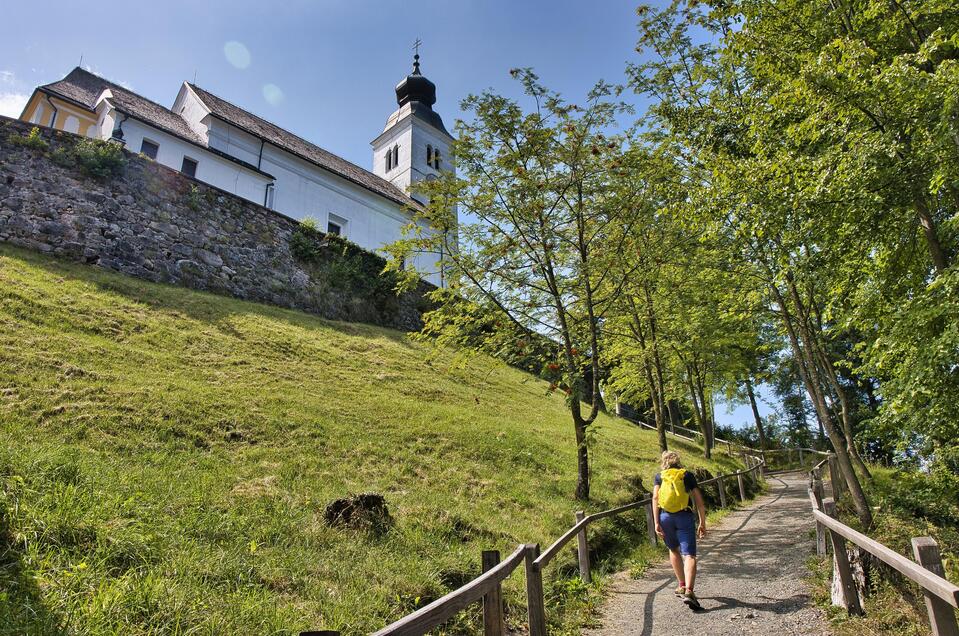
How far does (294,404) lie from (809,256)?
9677 millimetres

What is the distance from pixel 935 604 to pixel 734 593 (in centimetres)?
340

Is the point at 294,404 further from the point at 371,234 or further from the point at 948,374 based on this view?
the point at 371,234

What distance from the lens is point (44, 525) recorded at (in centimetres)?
443

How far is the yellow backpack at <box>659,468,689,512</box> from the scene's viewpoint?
19.9 ft

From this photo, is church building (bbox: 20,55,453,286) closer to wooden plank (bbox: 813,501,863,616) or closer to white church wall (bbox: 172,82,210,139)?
white church wall (bbox: 172,82,210,139)

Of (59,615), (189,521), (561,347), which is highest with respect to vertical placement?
(561,347)

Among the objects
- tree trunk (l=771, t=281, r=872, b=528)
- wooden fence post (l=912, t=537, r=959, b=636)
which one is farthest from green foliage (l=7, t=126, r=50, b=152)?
wooden fence post (l=912, t=537, r=959, b=636)

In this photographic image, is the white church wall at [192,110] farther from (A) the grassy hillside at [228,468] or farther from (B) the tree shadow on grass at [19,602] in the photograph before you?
(B) the tree shadow on grass at [19,602]

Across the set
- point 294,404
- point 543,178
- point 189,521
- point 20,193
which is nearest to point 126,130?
point 20,193

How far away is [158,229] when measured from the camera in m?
17.8

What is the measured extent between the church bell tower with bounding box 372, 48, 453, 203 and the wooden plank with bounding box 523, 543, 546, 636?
38553 millimetres

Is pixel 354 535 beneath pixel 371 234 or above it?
beneath

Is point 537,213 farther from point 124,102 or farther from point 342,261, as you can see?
point 124,102

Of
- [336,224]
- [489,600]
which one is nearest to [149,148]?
[336,224]
